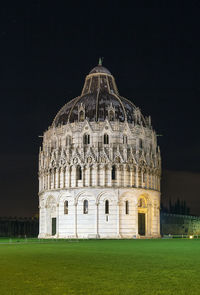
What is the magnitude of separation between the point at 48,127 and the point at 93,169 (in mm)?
16471

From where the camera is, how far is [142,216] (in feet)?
260

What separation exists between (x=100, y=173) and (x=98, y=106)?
13.4 meters

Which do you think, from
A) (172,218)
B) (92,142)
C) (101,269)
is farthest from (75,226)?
(101,269)

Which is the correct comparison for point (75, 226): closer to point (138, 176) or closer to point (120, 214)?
point (120, 214)

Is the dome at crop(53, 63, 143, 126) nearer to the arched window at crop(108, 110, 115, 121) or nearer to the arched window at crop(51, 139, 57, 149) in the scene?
the arched window at crop(108, 110, 115, 121)

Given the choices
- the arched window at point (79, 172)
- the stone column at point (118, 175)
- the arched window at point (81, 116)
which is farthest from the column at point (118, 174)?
the arched window at point (81, 116)

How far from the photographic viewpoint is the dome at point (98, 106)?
79.4m

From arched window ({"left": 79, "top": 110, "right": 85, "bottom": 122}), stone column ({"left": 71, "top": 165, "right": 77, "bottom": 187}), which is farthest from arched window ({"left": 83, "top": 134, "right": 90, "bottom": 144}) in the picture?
stone column ({"left": 71, "top": 165, "right": 77, "bottom": 187})

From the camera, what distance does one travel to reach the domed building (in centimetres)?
7462

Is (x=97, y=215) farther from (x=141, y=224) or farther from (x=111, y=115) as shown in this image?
(x=111, y=115)

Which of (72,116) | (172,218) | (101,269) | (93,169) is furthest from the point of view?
(172,218)

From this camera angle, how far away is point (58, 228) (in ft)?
253

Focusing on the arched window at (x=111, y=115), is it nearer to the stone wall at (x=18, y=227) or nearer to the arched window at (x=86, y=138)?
the arched window at (x=86, y=138)

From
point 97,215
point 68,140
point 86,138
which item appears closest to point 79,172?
point 86,138
